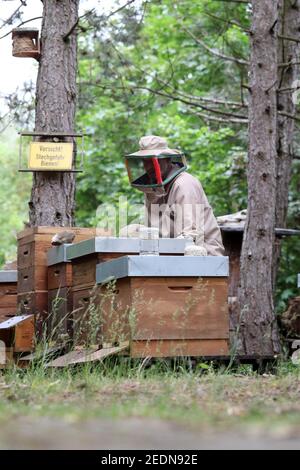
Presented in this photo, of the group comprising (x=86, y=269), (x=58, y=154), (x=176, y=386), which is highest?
(x=58, y=154)

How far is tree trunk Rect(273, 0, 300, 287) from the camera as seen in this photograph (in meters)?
11.6

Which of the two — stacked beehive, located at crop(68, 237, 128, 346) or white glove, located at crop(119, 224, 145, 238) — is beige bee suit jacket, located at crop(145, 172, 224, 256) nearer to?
white glove, located at crop(119, 224, 145, 238)

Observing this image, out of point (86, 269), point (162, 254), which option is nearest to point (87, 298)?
point (86, 269)

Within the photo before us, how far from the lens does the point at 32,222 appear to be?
836cm

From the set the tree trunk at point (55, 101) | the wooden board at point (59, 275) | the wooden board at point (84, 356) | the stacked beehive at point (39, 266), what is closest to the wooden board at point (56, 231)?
the stacked beehive at point (39, 266)

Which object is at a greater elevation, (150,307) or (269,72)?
(269,72)

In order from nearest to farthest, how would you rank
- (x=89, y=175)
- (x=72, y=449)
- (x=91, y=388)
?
(x=72, y=449) < (x=91, y=388) < (x=89, y=175)

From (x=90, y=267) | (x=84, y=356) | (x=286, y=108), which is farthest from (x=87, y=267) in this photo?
(x=286, y=108)

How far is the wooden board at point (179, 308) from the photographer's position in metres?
6.07

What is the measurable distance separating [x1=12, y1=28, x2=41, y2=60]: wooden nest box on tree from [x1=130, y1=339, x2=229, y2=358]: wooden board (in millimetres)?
3627

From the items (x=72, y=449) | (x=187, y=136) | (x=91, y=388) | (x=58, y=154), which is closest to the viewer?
(x=72, y=449)

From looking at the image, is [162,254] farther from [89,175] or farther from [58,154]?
[89,175]
